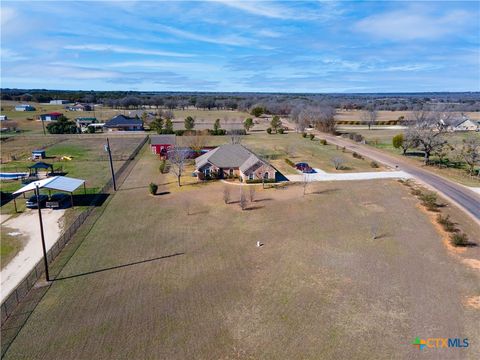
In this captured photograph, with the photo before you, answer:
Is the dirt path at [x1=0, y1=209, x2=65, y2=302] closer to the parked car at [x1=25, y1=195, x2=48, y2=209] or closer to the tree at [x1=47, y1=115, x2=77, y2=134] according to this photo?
the parked car at [x1=25, y1=195, x2=48, y2=209]

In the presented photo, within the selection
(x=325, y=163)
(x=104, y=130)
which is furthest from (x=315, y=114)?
(x=104, y=130)

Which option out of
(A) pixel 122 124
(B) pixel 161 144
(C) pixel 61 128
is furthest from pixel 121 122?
(B) pixel 161 144

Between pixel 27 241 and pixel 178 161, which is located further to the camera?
pixel 178 161

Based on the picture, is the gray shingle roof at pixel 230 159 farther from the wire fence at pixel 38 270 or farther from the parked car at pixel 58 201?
the parked car at pixel 58 201

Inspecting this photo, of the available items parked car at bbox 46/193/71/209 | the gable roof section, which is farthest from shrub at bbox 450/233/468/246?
the gable roof section

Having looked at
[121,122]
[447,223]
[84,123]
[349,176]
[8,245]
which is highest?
[121,122]

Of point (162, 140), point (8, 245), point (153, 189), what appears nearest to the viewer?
point (8, 245)

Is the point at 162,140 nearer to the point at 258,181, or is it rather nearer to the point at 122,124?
the point at 258,181
